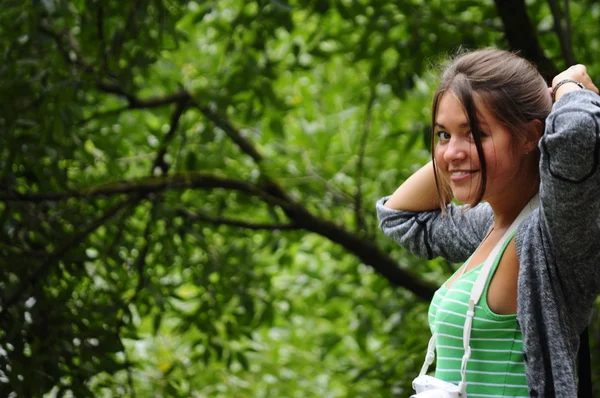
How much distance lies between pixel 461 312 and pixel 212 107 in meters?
2.10

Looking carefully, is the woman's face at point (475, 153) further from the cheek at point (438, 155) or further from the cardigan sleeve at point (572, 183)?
the cardigan sleeve at point (572, 183)

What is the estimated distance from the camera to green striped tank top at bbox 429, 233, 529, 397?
4.35ft

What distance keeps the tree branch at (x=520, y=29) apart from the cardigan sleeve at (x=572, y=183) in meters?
1.25

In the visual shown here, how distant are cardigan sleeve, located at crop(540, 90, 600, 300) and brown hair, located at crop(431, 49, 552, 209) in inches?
4.0

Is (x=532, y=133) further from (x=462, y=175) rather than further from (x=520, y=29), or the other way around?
(x=520, y=29)

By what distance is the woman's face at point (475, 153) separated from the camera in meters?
1.35

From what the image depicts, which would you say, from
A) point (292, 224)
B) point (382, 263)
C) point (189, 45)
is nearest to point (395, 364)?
point (382, 263)

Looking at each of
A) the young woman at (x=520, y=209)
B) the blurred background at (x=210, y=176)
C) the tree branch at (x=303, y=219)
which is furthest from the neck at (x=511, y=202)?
the tree branch at (x=303, y=219)

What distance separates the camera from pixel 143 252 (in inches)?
125

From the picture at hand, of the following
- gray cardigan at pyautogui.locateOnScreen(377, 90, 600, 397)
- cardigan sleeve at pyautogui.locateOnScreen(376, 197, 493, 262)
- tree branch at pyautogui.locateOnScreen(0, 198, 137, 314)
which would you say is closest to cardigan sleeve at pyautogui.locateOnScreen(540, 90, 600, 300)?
gray cardigan at pyautogui.locateOnScreen(377, 90, 600, 397)

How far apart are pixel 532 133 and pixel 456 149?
0.11 m

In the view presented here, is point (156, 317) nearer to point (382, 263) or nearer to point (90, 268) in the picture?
point (90, 268)

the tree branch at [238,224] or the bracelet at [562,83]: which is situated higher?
the tree branch at [238,224]

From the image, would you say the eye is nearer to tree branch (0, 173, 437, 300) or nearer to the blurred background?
the blurred background
